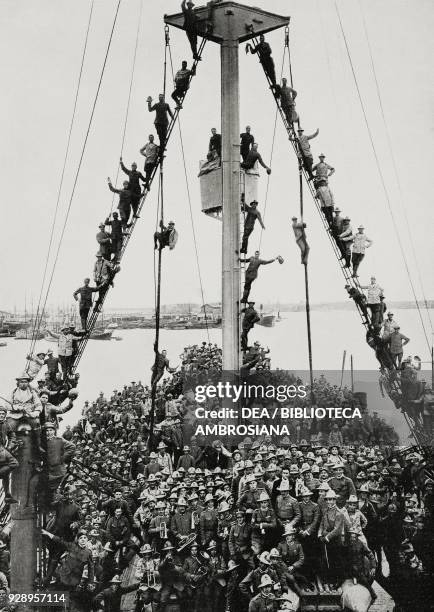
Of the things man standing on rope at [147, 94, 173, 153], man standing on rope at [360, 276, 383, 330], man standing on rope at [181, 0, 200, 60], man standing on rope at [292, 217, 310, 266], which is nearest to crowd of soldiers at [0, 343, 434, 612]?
man standing on rope at [360, 276, 383, 330]

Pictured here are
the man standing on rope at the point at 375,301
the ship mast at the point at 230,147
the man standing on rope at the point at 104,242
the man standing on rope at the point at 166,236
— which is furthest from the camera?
the man standing on rope at the point at 104,242

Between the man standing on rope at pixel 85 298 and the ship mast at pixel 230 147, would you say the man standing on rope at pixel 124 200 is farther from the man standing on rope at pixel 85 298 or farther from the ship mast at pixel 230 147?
the ship mast at pixel 230 147

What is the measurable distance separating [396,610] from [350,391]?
3.29 metres

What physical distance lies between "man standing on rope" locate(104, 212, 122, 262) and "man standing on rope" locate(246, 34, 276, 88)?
9.72 ft

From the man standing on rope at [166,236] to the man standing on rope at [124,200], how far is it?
68 centimetres

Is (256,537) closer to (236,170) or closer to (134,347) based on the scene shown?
(236,170)

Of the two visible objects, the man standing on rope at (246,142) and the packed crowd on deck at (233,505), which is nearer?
the packed crowd on deck at (233,505)

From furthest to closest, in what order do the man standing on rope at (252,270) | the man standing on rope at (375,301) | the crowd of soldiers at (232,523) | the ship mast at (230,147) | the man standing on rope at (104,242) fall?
the man standing on rope at (104,242) → the man standing on rope at (375,301) → the ship mast at (230,147) → the man standing on rope at (252,270) → the crowd of soldiers at (232,523)

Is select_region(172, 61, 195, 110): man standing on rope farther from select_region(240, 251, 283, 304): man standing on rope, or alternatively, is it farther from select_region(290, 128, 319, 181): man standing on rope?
select_region(240, 251, 283, 304): man standing on rope

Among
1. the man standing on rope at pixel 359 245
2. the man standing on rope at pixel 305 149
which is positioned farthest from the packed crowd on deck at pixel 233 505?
the man standing on rope at pixel 305 149

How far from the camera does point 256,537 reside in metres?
7.39

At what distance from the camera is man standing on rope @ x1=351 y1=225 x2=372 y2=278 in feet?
32.9

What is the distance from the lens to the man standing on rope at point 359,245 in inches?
394

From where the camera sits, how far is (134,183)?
10164mm
